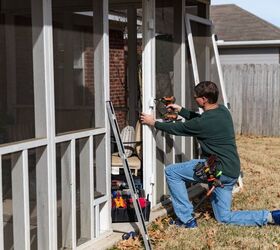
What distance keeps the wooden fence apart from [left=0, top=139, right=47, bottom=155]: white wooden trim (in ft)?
35.5

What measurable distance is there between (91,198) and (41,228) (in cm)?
77

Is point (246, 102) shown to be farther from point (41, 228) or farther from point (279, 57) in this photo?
point (41, 228)

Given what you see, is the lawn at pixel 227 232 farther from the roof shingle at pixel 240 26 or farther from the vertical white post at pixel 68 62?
the roof shingle at pixel 240 26

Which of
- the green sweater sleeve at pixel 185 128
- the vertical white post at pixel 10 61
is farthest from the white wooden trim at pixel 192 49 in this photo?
the vertical white post at pixel 10 61

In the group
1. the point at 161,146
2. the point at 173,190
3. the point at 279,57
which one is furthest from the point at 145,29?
the point at 279,57

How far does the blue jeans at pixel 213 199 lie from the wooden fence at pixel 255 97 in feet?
28.8

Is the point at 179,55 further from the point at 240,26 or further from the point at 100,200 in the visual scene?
the point at 240,26

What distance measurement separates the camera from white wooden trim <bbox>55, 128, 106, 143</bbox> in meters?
4.40

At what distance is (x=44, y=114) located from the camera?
417 centimetres

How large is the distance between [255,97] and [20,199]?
11159 millimetres

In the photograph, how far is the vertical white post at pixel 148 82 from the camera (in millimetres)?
6129

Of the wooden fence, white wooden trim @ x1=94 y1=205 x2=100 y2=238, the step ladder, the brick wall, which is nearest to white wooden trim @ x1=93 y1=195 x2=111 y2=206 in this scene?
white wooden trim @ x1=94 y1=205 x2=100 y2=238

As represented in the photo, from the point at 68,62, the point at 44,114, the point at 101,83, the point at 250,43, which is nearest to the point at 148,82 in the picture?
the point at 101,83

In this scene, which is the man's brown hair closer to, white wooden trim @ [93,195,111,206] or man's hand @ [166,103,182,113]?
man's hand @ [166,103,182,113]
